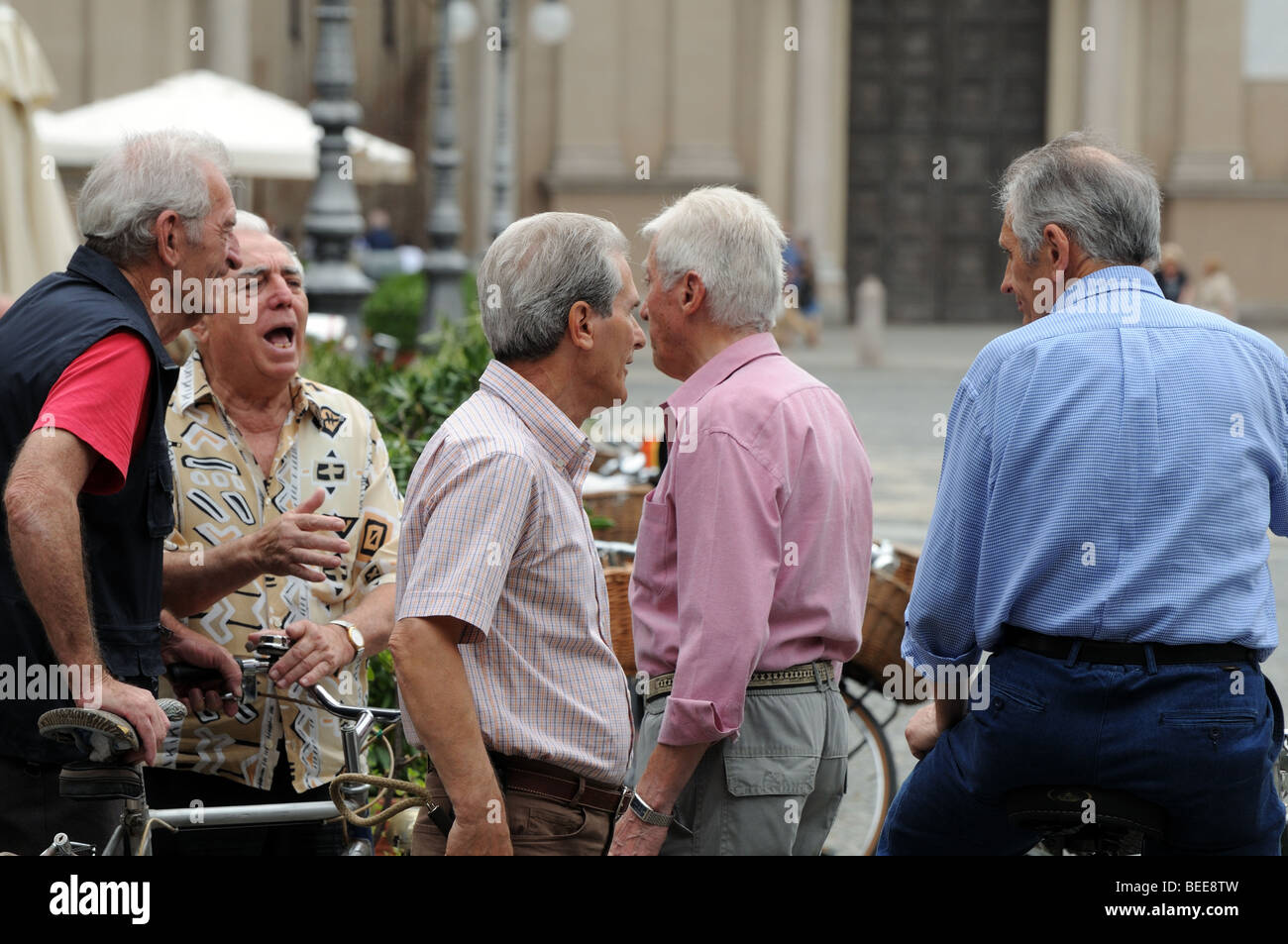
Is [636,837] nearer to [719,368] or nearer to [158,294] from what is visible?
[719,368]

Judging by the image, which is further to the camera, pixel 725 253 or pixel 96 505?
pixel 725 253

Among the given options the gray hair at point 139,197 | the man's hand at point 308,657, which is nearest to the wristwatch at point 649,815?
the man's hand at point 308,657

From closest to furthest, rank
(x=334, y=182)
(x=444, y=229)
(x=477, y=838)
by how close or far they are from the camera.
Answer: (x=477, y=838)
(x=334, y=182)
(x=444, y=229)

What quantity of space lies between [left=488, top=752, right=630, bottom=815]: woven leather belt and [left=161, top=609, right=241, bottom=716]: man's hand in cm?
86

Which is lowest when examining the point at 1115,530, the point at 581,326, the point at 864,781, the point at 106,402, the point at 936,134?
the point at 864,781

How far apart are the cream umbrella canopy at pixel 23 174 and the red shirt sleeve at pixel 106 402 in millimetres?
6126

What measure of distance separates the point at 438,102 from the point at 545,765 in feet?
45.9

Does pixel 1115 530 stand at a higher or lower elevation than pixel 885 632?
higher

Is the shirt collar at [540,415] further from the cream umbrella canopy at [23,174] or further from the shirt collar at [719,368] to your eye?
the cream umbrella canopy at [23,174]

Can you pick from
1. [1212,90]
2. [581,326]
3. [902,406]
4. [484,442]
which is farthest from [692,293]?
[1212,90]

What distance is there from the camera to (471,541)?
2.69 m

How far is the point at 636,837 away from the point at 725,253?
41.0 inches

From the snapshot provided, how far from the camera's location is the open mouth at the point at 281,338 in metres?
3.68
